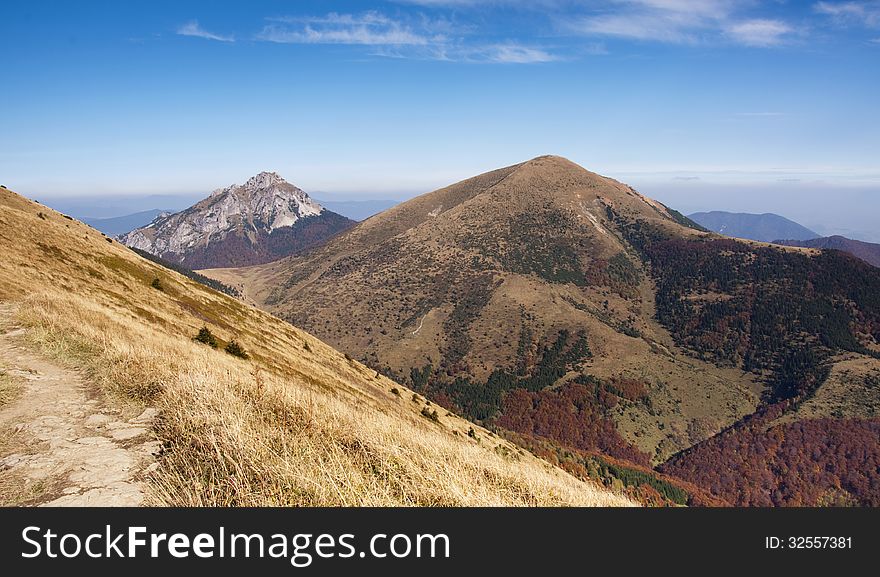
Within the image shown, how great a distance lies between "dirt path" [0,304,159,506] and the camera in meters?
5.51

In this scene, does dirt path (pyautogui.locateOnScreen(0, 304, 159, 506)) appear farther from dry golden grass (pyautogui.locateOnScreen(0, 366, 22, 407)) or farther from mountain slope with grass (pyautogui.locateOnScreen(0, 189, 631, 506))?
mountain slope with grass (pyautogui.locateOnScreen(0, 189, 631, 506))

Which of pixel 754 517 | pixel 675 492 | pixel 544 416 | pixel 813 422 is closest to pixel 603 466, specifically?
pixel 675 492

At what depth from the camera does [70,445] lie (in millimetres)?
6828

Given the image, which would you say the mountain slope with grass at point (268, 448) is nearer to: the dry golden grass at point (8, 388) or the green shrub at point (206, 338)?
the dry golden grass at point (8, 388)

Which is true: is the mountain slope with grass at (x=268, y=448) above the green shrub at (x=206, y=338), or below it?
above

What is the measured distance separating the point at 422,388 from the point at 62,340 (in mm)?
169777

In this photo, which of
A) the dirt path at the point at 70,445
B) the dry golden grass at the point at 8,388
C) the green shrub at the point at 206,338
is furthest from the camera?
the green shrub at the point at 206,338

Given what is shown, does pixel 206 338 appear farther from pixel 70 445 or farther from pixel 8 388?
pixel 70 445

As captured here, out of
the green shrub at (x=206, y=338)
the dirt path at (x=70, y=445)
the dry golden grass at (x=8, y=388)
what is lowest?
the green shrub at (x=206, y=338)

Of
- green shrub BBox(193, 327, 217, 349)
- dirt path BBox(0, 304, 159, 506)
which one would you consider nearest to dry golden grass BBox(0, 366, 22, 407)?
dirt path BBox(0, 304, 159, 506)

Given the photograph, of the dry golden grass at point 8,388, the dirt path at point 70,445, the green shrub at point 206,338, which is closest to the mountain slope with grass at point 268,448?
the dry golden grass at point 8,388

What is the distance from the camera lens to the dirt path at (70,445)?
217 inches

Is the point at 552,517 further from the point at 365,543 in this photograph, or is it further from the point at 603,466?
the point at 603,466

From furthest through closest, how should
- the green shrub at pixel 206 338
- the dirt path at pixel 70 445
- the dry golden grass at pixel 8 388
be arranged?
the green shrub at pixel 206 338 → the dry golden grass at pixel 8 388 → the dirt path at pixel 70 445
